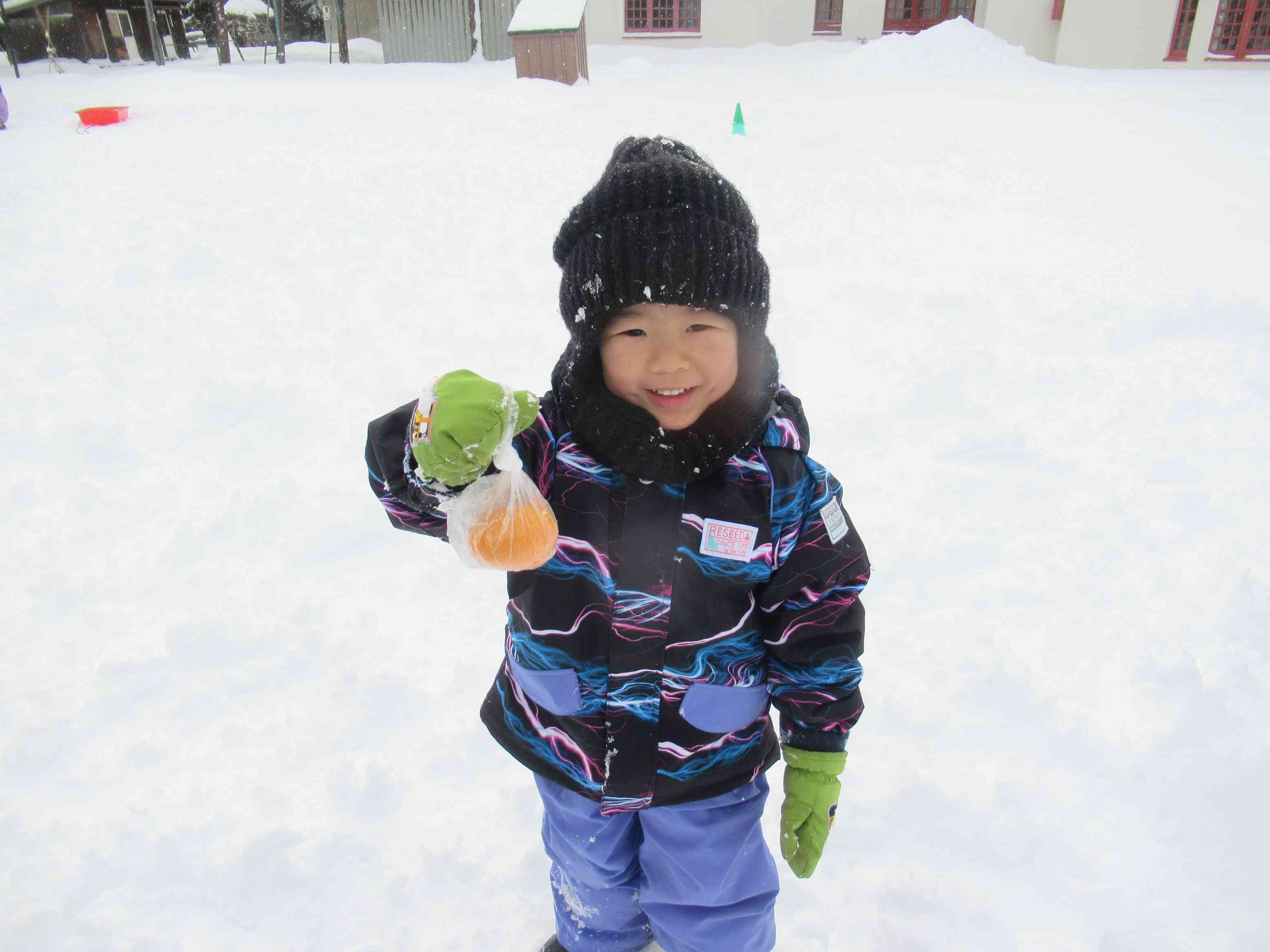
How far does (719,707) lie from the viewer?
Result: 1.45 m

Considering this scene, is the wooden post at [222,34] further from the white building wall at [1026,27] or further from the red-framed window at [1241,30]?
the red-framed window at [1241,30]

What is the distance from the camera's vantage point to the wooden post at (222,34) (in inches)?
618

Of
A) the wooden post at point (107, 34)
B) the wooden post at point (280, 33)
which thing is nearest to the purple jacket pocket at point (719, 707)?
the wooden post at point (280, 33)

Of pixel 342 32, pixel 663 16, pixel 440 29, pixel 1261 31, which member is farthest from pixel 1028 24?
pixel 342 32

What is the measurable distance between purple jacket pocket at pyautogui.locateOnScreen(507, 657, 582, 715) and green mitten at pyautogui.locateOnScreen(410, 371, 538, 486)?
1.43ft

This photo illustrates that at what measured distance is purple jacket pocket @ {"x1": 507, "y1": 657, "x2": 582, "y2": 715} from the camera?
4.71ft

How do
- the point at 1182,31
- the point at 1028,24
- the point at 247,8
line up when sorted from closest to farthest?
1. the point at 1182,31
2. the point at 1028,24
3. the point at 247,8

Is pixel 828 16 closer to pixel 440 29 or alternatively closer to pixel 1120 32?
pixel 1120 32

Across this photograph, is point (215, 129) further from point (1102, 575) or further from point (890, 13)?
point (890, 13)

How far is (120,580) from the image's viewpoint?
2.78 m

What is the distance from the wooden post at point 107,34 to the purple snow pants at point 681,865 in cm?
2191

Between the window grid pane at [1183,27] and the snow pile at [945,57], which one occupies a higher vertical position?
the window grid pane at [1183,27]

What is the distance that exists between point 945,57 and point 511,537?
49.5 ft

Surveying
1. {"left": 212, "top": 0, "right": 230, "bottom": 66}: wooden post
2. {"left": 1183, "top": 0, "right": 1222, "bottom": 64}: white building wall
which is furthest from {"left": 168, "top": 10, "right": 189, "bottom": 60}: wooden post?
{"left": 1183, "top": 0, "right": 1222, "bottom": 64}: white building wall
